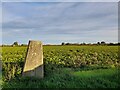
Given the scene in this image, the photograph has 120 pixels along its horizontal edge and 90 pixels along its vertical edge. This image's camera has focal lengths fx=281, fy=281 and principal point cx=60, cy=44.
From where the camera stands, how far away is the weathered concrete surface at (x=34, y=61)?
892cm

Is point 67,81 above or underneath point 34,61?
underneath

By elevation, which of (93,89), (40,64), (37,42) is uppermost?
(37,42)

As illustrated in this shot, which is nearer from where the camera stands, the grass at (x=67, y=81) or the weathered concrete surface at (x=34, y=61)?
the grass at (x=67, y=81)

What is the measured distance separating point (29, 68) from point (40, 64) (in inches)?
16.1

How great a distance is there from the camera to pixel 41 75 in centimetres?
895

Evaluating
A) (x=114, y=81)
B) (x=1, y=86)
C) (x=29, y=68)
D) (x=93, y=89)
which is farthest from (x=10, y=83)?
(x=114, y=81)

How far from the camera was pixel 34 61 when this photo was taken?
9.03 meters

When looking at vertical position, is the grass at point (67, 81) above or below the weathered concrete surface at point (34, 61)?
below

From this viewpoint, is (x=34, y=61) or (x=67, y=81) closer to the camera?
(x=67, y=81)

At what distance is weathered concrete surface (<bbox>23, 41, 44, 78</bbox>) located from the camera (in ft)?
29.3

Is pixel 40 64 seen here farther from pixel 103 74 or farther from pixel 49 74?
pixel 103 74

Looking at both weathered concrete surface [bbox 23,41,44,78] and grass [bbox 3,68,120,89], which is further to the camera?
weathered concrete surface [bbox 23,41,44,78]

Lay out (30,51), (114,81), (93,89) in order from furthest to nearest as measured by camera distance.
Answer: (30,51)
(114,81)
(93,89)

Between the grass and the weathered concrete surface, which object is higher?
the weathered concrete surface
